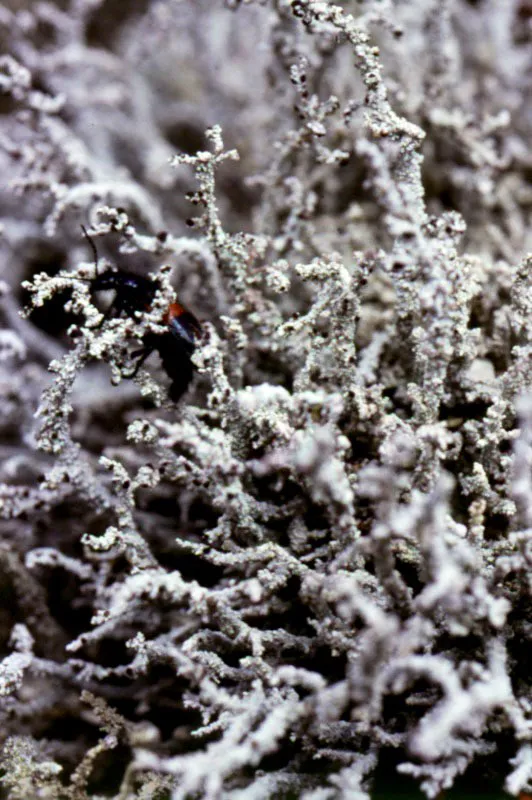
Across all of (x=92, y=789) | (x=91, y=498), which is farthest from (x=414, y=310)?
(x=92, y=789)

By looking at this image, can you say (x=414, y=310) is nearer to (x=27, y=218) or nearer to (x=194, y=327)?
(x=194, y=327)

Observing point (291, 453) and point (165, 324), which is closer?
point (291, 453)

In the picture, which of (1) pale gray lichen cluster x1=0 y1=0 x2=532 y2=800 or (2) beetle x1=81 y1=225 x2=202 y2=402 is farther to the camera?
(2) beetle x1=81 y1=225 x2=202 y2=402

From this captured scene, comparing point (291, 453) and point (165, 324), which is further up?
point (165, 324)

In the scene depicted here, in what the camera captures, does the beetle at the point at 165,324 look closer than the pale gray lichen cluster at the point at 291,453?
No
